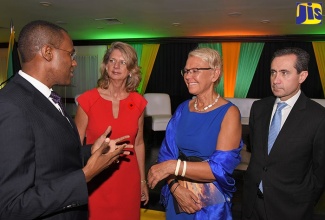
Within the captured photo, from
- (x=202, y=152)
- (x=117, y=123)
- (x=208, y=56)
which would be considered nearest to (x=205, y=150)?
(x=202, y=152)

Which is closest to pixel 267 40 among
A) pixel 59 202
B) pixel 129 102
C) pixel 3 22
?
pixel 3 22

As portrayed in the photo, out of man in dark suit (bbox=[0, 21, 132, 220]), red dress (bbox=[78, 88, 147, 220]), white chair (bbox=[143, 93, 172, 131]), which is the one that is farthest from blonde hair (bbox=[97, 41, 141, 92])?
white chair (bbox=[143, 93, 172, 131])

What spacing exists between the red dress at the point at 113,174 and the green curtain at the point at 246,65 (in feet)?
29.1

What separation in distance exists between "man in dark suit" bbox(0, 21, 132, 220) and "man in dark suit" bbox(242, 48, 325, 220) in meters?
1.15

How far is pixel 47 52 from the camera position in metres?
1.35

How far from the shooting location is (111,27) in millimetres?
9273

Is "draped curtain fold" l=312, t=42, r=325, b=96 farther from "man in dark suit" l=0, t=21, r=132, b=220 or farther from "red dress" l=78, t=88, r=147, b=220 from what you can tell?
"man in dark suit" l=0, t=21, r=132, b=220

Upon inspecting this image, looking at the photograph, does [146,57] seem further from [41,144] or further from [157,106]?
[41,144]

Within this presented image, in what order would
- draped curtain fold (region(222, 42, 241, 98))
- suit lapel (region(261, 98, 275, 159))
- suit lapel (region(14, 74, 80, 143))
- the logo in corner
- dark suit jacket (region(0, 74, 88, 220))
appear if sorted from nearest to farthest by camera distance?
dark suit jacket (region(0, 74, 88, 220)) → suit lapel (region(14, 74, 80, 143)) → suit lapel (region(261, 98, 275, 159)) → the logo in corner → draped curtain fold (region(222, 42, 241, 98))

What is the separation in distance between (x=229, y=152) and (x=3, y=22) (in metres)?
8.80

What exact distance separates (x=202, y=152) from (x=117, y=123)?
82 cm

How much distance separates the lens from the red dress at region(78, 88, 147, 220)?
229cm

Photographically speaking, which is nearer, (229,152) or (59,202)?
(59,202)

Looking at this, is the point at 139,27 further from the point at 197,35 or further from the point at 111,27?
the point at 197,35
